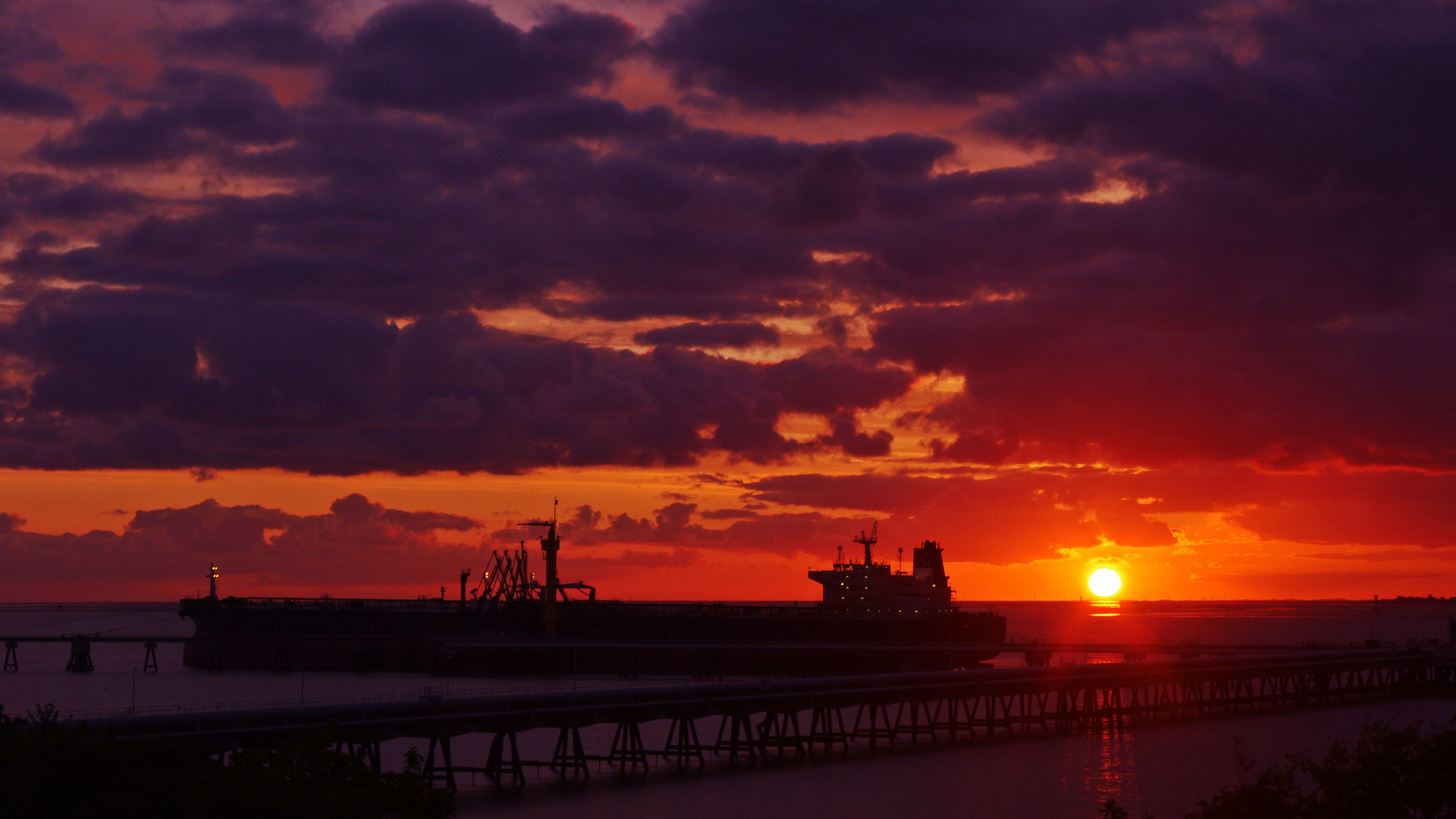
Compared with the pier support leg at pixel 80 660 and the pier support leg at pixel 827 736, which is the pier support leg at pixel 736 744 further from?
the pier support leg at pixel 80 660

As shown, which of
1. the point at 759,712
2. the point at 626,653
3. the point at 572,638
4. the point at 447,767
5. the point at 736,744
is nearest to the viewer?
the point at 447,767

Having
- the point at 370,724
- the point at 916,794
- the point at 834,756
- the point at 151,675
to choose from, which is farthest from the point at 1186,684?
the point at 151,675

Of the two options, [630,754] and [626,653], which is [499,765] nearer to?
[630,754]

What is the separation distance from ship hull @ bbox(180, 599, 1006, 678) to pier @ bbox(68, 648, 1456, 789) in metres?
15.9

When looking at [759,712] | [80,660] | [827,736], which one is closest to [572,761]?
[827,736]

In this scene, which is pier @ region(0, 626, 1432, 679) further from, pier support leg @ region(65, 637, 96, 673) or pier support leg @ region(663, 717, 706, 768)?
pier support leg @ region(663, 717, 706, 768)

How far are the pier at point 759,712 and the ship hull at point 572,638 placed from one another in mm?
15928

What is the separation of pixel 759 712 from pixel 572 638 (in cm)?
4979

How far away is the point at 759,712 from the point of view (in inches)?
3782

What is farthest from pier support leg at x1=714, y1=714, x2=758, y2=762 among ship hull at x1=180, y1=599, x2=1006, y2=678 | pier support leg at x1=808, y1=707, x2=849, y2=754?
ship hull at x1=180, y1=599, x2=1006, y2=678

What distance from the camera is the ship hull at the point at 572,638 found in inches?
5664

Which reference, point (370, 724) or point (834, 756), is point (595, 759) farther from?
point (370, 724)

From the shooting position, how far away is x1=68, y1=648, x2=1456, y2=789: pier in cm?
6112

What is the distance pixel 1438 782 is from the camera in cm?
3809
